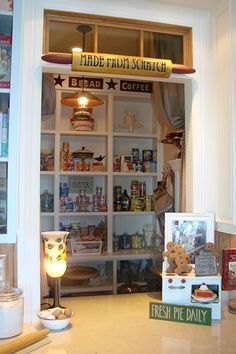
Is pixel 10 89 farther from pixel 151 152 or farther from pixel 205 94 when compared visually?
pixel 151 152

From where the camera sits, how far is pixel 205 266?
1756 millimetres

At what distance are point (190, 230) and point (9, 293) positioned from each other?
3.10 ft

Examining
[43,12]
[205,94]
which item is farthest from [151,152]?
[43,12]

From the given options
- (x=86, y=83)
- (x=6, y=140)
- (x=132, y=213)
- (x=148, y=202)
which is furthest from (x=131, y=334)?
(x=86, y=83)

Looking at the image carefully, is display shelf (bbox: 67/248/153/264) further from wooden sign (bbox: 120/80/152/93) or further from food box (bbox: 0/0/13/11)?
food box (bbox: 0/0/13/11)

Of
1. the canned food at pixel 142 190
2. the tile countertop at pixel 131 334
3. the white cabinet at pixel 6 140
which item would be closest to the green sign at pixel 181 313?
the tile countertop at pixel 131 334

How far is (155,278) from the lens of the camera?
3.58 m

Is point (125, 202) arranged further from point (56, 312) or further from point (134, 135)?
point (56, 312)

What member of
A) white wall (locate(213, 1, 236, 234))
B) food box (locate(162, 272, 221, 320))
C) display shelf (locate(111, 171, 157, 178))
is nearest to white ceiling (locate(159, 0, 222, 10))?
white wall (locate(213, 1, 236, 234))

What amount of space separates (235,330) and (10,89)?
1.42 metres

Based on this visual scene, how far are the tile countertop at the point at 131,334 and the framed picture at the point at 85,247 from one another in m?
1.59

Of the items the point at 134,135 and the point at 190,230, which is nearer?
the point at 190,230

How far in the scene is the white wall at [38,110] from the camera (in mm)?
1664

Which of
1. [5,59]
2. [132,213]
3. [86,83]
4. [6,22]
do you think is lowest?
[132,213]
